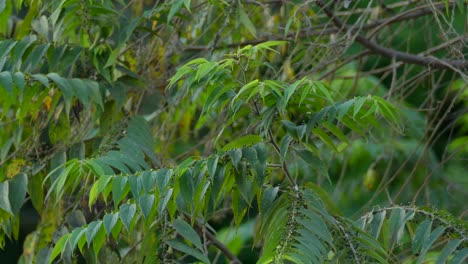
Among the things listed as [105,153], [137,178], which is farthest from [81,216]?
[137,178]

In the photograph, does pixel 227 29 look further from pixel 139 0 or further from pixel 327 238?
pixel 327 238

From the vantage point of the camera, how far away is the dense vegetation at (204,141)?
194 cm

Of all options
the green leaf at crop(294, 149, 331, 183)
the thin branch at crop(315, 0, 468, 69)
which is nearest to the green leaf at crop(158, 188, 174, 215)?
the green leaf at crop(294, 149, 331, 183)

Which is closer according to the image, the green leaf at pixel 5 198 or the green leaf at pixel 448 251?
the green leaf at pixel 448 251

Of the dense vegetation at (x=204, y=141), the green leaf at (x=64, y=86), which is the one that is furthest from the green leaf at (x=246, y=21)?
the green leaf at (x=64, y=86)

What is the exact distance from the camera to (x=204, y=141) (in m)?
3.26

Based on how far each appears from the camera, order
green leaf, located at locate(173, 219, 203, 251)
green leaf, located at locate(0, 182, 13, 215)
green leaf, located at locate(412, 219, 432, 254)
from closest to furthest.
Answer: green leaf, located at locate(412, 219, 432, 254)
green leaf, located at locate(173, 219, 203, 251)
green leaf, located at locate(0, 182, 13, 215)

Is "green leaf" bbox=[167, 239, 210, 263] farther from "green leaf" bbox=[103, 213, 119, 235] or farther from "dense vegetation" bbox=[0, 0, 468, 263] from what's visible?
"green leaf" bbox=[103, 213, 119, 235]

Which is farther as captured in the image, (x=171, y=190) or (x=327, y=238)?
(x=171, y=190)

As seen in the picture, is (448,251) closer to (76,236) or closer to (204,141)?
(76,236)

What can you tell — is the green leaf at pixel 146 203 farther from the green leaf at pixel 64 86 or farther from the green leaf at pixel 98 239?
the green leaf at pixel 64 86

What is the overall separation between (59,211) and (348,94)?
1.14m

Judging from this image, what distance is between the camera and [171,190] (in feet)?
6.49

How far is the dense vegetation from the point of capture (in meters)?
1.94
